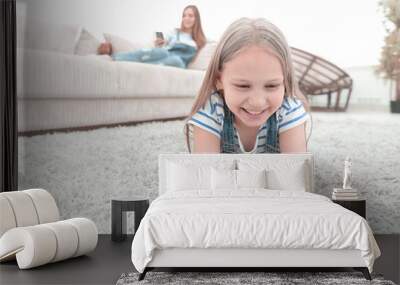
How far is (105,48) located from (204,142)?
1.43 metres

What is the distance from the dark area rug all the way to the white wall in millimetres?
2844

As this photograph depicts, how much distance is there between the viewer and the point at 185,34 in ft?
25.8

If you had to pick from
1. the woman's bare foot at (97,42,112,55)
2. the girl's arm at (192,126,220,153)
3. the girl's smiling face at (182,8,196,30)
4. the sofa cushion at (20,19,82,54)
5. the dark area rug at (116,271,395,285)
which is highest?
the girl's smiling face at (182,8,196,30)

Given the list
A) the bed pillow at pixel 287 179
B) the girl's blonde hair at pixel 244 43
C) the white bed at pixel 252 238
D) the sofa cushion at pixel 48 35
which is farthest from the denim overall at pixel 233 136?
the white bed at pixel 252 238

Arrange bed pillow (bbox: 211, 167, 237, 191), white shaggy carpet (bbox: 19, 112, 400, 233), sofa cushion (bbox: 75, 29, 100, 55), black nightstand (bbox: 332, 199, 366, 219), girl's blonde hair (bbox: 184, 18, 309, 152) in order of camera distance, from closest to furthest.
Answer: bed pillow (bbox: 211, 167, 237, 191) → black nightstand (bbox: 332, 199, 366, 219) → girl's blonde hair (bbox: 184, 18, 309, 152) → white shaggy carpet (bbox: 19, 112, 400, 233) → sofa cushion (bbox: 75, 29, 100, 55)

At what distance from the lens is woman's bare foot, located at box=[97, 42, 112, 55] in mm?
7879

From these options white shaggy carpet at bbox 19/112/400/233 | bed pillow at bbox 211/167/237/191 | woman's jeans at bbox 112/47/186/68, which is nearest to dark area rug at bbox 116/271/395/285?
bed pillow at bbox 211/167/237/191

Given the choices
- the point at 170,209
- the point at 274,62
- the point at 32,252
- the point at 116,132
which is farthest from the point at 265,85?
the point at 32,252

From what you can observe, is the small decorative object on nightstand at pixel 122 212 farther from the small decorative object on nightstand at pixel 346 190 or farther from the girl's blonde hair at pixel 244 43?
the small decorative object on nightstand at pixel 346 190

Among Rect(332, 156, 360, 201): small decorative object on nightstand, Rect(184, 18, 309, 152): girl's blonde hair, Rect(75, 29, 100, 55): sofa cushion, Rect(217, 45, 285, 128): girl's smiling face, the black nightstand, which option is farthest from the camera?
Rect(75, 29, 100, 55): sofa cushion

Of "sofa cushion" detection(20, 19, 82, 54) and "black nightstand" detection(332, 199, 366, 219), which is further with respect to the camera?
"sofa cushion" detection(20, 19, 82, 54)

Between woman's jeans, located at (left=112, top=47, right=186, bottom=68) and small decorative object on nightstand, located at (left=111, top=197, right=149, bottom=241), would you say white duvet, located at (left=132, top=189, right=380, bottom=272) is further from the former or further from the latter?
woman's jeans, located at (left=112, top=47, right=186, bottom=68)

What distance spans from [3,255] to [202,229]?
1.70 m

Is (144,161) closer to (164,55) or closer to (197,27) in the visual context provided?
(164,55)
